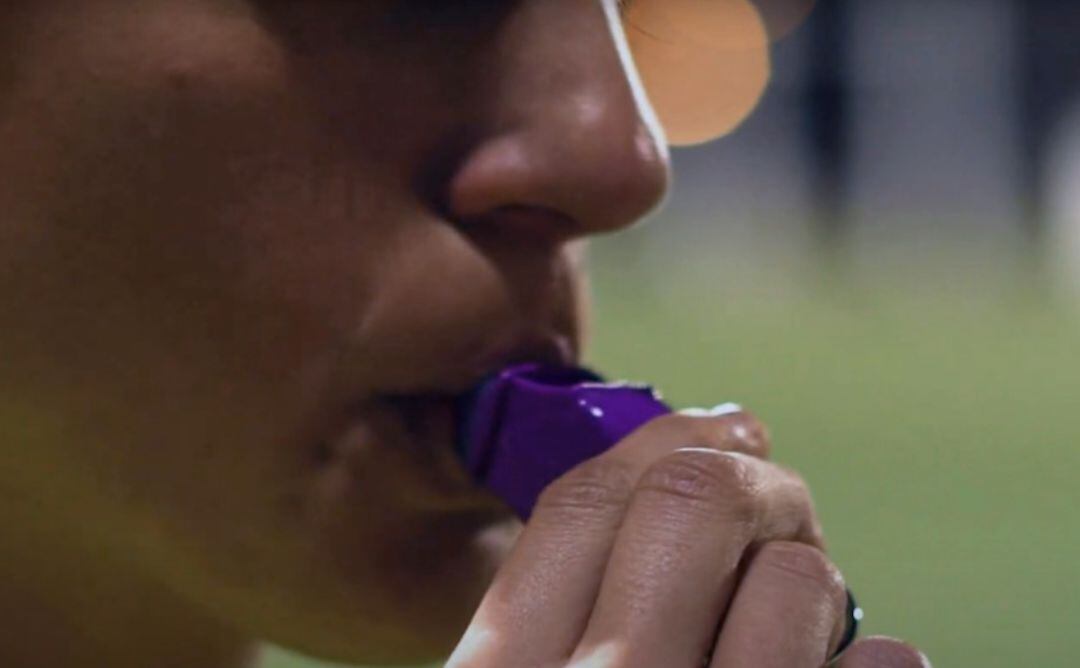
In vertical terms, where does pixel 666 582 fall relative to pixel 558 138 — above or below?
below

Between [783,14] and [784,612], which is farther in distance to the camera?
[783,14]

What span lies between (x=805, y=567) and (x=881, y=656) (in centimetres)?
4

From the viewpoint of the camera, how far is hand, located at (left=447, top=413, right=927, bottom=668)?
1.35ft

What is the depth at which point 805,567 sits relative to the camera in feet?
1.43

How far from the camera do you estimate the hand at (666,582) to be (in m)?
0.41

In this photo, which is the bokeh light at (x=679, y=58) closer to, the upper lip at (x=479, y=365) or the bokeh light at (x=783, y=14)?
the upper lip at (x=479, y=365)

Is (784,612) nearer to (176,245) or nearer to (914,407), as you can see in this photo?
(176,245)

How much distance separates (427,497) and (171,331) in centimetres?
12

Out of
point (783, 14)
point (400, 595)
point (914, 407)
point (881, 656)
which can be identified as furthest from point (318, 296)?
point (783, 14)

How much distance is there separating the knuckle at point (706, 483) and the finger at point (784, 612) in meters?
0.02

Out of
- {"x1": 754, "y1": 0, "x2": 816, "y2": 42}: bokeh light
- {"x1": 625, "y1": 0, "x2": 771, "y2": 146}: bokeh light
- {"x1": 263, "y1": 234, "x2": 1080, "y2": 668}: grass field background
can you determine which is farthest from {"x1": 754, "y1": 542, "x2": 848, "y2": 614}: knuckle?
{"x1": 754, "y1": 0, "x2": 816, "y2": 42}: bokeh light

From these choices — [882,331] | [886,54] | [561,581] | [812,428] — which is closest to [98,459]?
[561,581]

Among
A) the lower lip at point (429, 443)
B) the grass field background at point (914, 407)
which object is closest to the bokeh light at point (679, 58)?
the lower lip at point (429, 443)

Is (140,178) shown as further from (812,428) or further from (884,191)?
(884,191)
